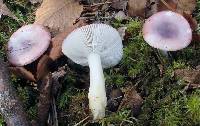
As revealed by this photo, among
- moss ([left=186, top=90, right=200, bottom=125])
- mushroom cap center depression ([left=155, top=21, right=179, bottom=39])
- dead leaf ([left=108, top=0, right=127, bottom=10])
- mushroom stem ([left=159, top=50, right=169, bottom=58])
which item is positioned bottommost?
moss ([left=186, top=90, right=200, bottom=125])

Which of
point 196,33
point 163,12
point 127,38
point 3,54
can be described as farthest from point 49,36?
point 196,33

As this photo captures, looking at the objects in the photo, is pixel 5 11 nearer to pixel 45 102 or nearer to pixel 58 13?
pixel 58 13

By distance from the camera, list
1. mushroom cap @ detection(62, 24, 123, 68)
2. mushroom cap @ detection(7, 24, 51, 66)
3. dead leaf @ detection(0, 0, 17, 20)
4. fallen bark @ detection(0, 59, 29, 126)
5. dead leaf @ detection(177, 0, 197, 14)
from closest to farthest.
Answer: fallen bark @ detection(0, 59, 29, 126)
mushroom cap @ detection(62, 24, 123, 68)
mushroom cap @ detection(7, 24, 51, 66)
dead leaf @ detection(177, 0, 197, 14)
dead leaf @ detection(0, 0, 17, 20)

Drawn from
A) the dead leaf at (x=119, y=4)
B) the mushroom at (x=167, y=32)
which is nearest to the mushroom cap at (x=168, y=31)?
the mushroom at (x=167, y=32)

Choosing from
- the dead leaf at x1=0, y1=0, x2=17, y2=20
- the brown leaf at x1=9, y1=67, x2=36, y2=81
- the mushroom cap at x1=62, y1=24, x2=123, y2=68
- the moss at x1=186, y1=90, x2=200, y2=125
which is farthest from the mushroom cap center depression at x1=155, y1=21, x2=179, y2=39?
the dead leaf at x1=0, y1=0, x2=17, y2=20

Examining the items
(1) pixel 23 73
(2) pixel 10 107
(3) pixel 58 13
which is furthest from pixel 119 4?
(2) pixel 10 107

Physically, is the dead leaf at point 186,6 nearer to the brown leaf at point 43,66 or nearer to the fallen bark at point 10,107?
the brown leaf at point 43,66

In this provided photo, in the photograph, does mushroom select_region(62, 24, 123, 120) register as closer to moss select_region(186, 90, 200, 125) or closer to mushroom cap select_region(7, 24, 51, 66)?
mushroom cap select_region(7, 24, 51, 66)
